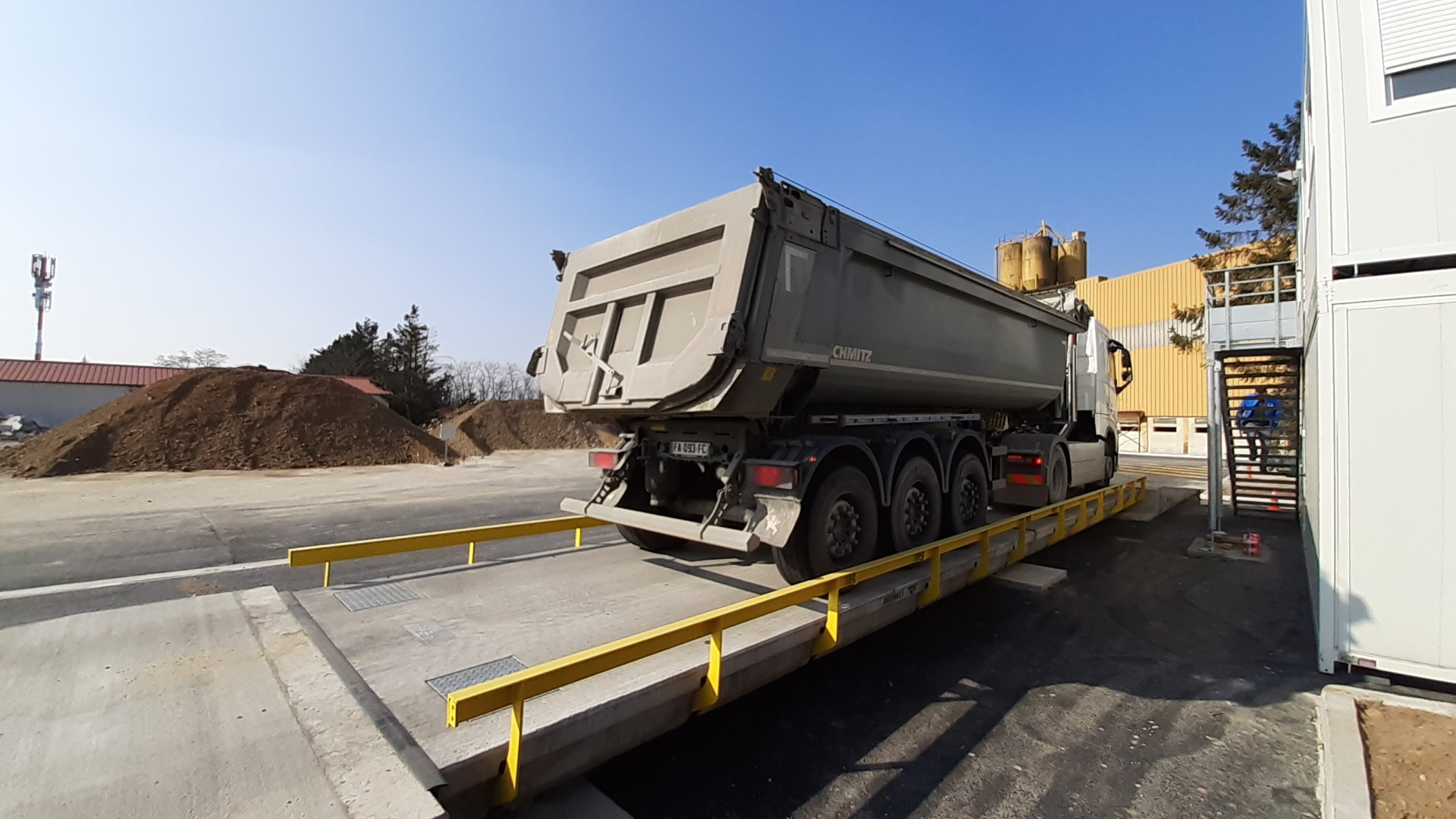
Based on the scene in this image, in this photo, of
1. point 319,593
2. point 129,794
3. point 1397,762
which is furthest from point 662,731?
point 1397,762

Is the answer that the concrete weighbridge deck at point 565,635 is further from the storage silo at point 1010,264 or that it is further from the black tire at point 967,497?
the storage silo at point 1010,264

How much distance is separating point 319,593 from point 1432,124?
8.03m

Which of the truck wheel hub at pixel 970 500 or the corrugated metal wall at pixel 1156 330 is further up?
the corrugated metal wall at pixel 1156 330

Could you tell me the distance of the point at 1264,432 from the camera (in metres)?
10.7

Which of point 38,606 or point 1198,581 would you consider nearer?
point 38,606

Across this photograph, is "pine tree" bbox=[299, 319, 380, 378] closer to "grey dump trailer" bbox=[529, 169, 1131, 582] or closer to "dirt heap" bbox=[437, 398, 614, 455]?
"dirt heap" bbox=[437, 398, 614, 455]

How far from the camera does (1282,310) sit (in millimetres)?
9430

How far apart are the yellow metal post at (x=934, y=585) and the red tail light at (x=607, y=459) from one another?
9.25 feet

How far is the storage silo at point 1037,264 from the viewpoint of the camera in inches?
1346

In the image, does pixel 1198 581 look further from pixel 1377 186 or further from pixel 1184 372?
pixel 1184 372

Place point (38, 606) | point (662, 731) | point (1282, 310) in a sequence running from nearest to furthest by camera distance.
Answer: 1. point (662, 731)
2. point (38, 606)
3. point (1282, 310)

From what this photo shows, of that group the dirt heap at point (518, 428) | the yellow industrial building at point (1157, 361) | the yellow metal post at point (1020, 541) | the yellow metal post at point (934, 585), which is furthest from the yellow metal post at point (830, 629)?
the yellow industrial building at point (1157, 361)

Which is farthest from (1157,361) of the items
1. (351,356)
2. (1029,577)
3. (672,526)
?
(351,356)

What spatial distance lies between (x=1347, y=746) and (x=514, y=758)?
13.9 ft
